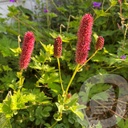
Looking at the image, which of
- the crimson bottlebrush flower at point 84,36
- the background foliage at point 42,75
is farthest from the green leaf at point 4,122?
the crimson bottlebrush flower at point 84,36

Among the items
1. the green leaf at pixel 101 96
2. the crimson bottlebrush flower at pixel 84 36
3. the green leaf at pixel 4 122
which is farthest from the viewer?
the green leaf at pixel 101 96

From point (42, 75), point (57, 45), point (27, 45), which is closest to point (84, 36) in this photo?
point (57, 45)

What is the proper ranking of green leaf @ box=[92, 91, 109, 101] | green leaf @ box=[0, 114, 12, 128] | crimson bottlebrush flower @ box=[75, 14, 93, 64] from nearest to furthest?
crimson bottlebrush flower @ box=[75, 14, 93, 64], green leaf @ box=[0, 114, 12, 128], green leaf @ box=[92, 91, 109, 101]

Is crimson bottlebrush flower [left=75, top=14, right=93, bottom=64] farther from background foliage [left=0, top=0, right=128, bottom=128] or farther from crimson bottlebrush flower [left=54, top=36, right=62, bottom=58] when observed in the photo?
background foliage [left=0, top=0, right=128, bottom=128]

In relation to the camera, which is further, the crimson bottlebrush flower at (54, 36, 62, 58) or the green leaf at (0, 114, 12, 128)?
the green leaf at (0, 114, 12, 128)

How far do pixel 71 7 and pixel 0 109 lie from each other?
157 centimetres

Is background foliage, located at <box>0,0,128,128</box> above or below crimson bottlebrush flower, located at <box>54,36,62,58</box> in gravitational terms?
below

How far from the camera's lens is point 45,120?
2.01 meters

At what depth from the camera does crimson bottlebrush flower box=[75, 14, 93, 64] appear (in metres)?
1.53

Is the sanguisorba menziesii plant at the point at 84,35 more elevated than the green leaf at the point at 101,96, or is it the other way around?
the sanguisorba menziesii plant at the point at 84,35

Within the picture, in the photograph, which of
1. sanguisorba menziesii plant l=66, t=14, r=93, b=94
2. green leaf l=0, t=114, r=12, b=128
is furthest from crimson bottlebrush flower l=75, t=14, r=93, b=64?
green leaf l=0, t=114, r=12, b=128

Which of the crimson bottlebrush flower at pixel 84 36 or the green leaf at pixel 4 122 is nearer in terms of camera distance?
the crimson bottlebrush flower at pixel 84 36

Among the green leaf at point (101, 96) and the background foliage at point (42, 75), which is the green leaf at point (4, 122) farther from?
the green leaf at point (101, 96)

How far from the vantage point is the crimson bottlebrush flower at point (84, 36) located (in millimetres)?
1529
